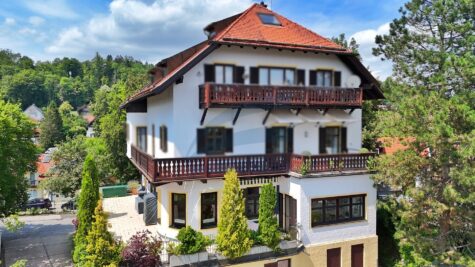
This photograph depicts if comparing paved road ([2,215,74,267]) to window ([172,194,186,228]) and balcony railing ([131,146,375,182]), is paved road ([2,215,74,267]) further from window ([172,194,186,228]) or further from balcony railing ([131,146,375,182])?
balcony railing ([131,146,375,182])

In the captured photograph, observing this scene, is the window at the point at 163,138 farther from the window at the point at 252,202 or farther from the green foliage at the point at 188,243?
the green foliage at the point at 188,243

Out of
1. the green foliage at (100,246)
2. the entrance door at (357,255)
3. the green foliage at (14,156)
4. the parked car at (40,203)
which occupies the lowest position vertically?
the parked car at (40,203)

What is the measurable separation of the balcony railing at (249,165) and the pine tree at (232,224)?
146cm

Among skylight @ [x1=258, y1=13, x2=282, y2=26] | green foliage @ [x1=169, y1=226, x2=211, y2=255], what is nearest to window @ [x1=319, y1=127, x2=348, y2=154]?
skylight @ [x1=258, y1=13, x2=282, y2=26]

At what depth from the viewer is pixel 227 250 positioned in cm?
1647

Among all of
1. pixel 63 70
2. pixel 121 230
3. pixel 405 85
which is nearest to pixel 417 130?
pixel 405 85

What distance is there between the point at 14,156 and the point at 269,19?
20548 mm

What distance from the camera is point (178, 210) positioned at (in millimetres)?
18766

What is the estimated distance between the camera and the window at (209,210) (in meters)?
18.5

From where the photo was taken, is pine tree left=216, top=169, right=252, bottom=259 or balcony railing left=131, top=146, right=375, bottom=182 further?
balcony railing left=131, top=146, right=375, bottom=182

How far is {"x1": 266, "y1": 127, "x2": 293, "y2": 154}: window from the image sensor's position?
21.0m

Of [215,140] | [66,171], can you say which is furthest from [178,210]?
[66,171]

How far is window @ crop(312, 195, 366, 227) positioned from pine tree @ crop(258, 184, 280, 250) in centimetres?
287

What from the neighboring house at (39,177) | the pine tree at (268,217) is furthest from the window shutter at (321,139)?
the neighboring house at (39,177)
